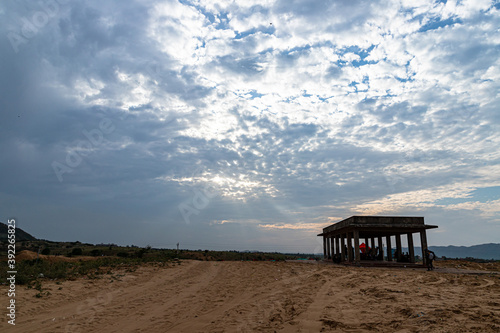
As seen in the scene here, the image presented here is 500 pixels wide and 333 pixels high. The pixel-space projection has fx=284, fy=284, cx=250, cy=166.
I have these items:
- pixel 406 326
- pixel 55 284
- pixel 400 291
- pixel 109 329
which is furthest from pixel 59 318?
pixel 400 291

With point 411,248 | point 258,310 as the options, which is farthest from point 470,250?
point 258,310

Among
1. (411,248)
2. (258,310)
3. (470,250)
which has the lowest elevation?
(470,250)

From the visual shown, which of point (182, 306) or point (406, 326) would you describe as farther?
point (182, 306)

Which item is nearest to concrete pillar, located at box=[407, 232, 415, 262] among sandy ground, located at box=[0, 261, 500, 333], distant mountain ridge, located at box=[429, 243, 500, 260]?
sandy ground, located at box=[0, 261, 500, 333]

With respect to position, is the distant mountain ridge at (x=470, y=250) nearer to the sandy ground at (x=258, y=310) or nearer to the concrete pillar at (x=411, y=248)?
the concrete pillar at (x=411, y=248)

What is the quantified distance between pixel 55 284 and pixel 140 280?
384 cm

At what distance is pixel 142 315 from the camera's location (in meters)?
7.37

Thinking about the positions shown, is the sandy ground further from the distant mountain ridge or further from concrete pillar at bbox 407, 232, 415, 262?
the distant mountain ridge

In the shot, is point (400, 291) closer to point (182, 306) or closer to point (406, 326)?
point (406, 326)

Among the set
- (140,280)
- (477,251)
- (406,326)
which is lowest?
(477,251)

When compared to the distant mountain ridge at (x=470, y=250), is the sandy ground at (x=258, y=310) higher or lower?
higher

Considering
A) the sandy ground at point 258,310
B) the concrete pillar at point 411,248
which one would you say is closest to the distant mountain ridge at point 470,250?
the concrete pillar at point 411,248

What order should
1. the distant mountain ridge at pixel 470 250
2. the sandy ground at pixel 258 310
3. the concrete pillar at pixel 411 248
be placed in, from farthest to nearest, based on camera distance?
the distant mountain ridge at pixel 470 250 < the concrete pillar at pixel 411 248 < the sandy ground at pixel 258 310

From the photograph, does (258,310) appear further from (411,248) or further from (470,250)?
(470,250)
